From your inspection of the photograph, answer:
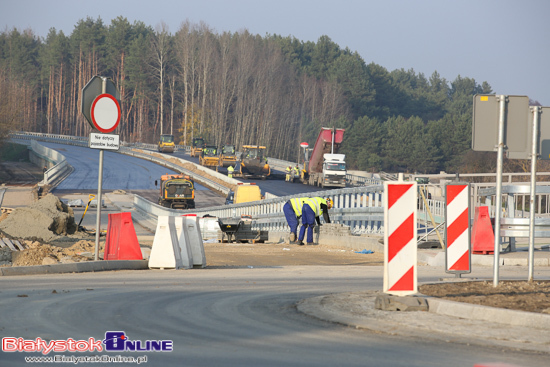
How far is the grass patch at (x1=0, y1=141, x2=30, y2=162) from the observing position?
105 meters

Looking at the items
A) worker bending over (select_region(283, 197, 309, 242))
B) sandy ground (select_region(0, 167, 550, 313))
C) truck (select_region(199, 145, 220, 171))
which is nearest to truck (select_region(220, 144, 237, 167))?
truck (select_region(199, 145, 220, 171))

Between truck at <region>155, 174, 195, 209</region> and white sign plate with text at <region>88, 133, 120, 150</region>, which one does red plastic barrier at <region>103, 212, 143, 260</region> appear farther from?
truck at <region>155, 174, 195, 209</region>

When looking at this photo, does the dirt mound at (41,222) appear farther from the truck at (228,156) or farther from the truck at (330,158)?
the truck at (228,156)

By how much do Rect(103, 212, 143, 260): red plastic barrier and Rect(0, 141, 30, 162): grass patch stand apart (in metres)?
96.2

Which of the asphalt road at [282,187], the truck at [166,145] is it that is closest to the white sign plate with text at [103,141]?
the asphalt road at [282,187]

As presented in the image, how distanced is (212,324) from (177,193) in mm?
42458

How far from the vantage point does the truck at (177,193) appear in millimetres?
48859

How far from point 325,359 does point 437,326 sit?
1.91 m

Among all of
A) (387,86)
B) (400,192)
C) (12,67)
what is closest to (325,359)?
(400,192)

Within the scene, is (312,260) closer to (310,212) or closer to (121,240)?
(310,212)

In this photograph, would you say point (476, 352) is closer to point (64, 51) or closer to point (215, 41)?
point (215, 41)

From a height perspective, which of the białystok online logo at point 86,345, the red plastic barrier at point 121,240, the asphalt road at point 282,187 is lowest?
the białystok online logo at point 86,345

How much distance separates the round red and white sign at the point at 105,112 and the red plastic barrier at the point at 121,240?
199 cm

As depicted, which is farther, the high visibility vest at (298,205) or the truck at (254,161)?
the truck at (254,161)
